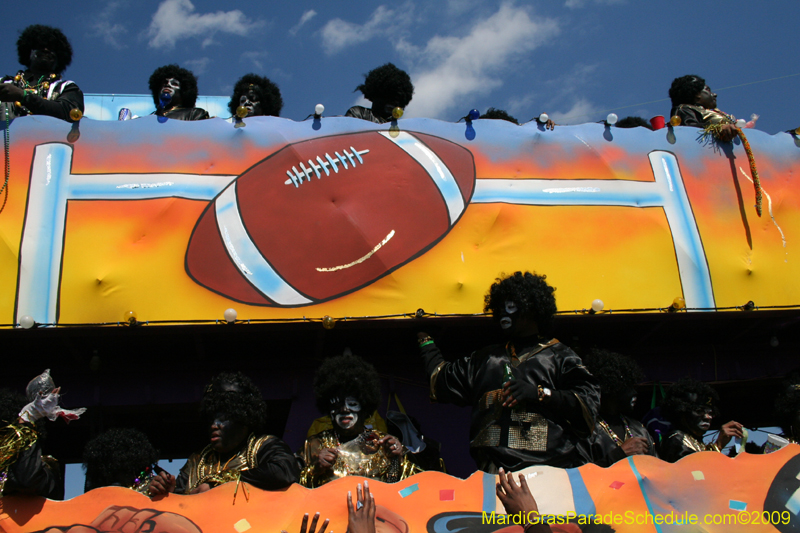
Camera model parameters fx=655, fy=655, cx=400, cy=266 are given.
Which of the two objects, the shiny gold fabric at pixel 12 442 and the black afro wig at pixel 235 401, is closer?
the shiny gold fabric at pixel 12 442

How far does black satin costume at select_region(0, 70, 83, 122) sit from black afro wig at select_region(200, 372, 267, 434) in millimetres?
2606

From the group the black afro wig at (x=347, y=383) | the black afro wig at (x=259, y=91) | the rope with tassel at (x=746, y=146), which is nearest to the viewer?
the black afro wig at (x=347, y=383)

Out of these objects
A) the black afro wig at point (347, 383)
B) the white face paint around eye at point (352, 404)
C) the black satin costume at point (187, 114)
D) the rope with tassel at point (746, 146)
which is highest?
the black satin costume at point (187, 114)

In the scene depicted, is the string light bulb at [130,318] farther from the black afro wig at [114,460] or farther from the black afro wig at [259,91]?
the black afro wig at [259,91]

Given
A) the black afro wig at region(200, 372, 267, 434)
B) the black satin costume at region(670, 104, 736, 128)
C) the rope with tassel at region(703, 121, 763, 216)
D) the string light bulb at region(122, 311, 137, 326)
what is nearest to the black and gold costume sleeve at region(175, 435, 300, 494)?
the black afro wig at region(200, 372, 267, 434)

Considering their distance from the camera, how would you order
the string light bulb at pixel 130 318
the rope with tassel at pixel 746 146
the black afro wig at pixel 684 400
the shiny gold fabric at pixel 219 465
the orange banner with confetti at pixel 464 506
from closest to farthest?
the orange banner with confetti at pixel 464 506 → the shiny gold fabric at pixel 219 465 → the string light bulb at pixel 130 318 → the black afro wig at pixel 684 400 → the rope with tassel at pixel 746 146

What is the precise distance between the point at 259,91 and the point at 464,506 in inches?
185

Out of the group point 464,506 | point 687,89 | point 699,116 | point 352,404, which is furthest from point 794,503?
point 687,89

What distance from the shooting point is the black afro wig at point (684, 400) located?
14.8 ft

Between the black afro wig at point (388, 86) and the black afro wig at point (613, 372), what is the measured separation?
10.1ft

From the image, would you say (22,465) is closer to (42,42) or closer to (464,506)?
(464,506)

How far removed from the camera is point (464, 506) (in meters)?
3.11

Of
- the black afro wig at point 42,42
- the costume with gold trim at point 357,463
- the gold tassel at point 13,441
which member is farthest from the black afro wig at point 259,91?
the gold tassel at point 13,441

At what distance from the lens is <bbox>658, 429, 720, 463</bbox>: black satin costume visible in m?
4.20
